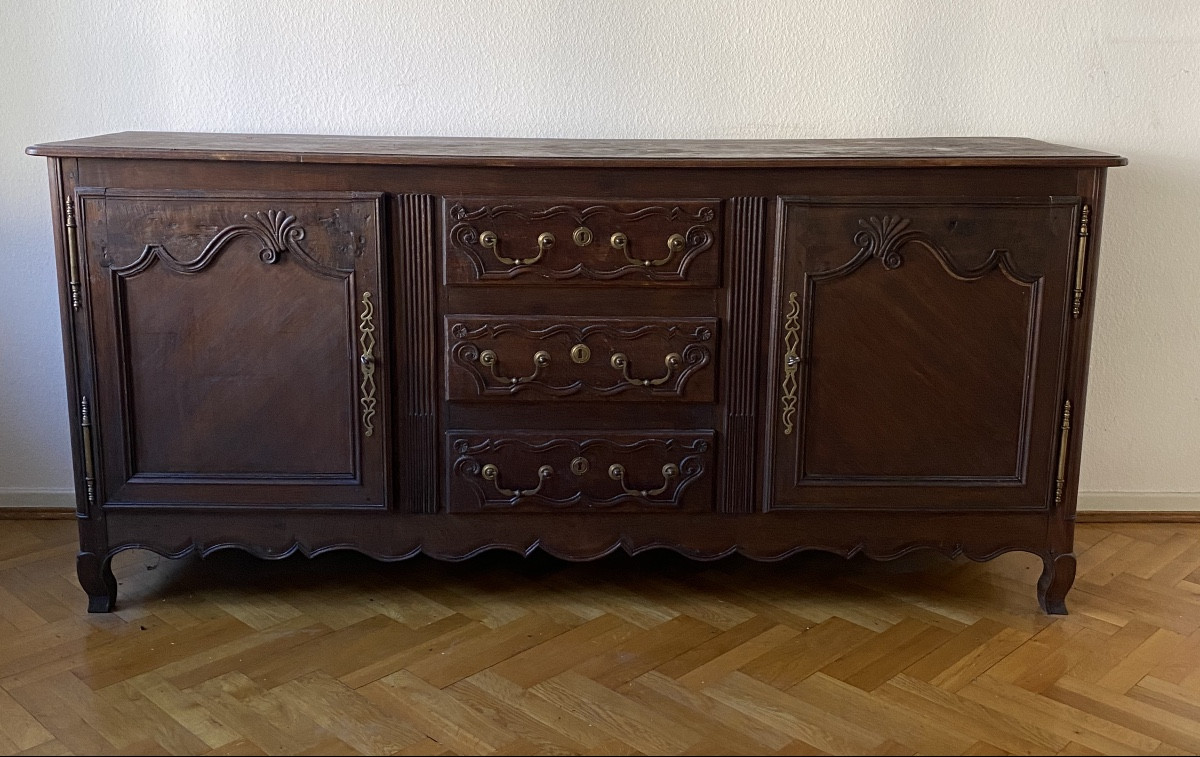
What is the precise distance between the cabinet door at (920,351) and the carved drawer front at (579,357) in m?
0.16

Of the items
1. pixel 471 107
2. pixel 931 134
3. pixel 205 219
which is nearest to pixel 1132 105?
pixel 931 134

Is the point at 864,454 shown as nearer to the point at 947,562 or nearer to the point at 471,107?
the point at 947,562

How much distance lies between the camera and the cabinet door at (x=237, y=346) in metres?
1.88

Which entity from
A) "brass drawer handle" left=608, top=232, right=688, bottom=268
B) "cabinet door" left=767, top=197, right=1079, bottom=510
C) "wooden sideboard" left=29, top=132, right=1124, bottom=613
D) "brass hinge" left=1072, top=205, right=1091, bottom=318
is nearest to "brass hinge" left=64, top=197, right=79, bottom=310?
"wooden sideboard" left=29, top=132, right=1124, bottom=613

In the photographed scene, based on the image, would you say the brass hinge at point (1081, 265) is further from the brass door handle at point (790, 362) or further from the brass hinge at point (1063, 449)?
the brass door handle at point (790, 362)

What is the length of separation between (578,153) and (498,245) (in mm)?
215

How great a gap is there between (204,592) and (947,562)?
149 cm

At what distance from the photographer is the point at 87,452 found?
199cm

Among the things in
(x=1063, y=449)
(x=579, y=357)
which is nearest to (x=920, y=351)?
(x=1063, y=449)

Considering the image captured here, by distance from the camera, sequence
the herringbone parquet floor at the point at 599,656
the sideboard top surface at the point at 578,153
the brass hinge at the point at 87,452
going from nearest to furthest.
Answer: the herringbone parquet floor at the point at 599,656, the sideboard top surface at the point at 578,153, the brass hinge at the point at 87,452

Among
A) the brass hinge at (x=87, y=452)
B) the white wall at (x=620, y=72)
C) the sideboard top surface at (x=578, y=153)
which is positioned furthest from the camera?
the white wall at (x=620, y=72)

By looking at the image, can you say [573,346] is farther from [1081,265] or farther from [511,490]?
[1081,265]

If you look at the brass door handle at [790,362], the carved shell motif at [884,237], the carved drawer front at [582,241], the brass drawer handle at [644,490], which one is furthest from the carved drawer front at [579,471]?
the carved shell motif at [884,237]

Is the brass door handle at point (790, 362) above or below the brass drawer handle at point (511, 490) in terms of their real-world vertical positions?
above
